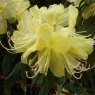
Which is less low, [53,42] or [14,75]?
[53,42]

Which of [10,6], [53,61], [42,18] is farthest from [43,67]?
[10,6]

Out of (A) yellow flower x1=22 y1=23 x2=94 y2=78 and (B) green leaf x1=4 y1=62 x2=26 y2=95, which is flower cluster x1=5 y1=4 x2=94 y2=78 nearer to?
(A) yellow flower x1=22 y1=23 x2=94 y2=78

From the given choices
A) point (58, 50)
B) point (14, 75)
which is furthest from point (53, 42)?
point (14, 75)

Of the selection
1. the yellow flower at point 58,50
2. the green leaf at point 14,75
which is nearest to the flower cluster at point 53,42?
the yellow flower at point 58,50

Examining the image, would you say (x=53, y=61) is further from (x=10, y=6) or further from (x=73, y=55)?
(x=10, y=6)

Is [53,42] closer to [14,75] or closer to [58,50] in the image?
[58,50]

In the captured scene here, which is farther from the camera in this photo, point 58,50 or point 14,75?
point 14,75

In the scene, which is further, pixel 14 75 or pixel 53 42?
pixel 14 75

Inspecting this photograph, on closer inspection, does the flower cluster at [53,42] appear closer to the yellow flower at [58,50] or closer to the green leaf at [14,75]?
the yellow flower at [58,50]

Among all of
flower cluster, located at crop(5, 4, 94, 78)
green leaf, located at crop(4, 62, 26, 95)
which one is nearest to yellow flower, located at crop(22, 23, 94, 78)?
flower cluster, located at crop(5, 4, 94, 78)
